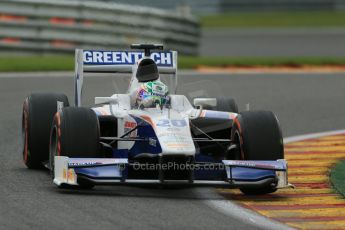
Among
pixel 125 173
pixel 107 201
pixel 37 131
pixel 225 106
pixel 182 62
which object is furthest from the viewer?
pixel 182 62

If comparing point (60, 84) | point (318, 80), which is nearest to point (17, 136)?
point (60, 84)

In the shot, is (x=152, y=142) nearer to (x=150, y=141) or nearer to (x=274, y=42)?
(x=150, y=141)

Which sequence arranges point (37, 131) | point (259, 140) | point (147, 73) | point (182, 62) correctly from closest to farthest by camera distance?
point (259, 140) < point (147, 73) < point (37, 131) < point (182, 62)

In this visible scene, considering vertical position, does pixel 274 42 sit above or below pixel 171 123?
above

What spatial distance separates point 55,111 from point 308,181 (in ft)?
8.51

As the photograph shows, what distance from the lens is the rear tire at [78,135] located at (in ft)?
33.7

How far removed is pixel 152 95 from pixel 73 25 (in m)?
12.4

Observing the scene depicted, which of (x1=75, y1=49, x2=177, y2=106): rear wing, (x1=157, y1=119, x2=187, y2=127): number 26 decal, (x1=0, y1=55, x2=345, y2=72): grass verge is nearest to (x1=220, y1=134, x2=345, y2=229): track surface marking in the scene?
(x1=157, y1=119, x2=187, y2=127): number 26 decal

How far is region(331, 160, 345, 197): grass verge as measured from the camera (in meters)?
10.6

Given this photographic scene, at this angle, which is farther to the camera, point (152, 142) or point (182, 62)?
point (182, 62)

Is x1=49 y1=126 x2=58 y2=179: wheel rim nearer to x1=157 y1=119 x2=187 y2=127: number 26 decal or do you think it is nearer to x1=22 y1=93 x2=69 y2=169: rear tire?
x1=22 y1=93 x2=69 y2=169: rear tire

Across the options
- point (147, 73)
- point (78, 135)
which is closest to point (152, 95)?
point (147, 73)

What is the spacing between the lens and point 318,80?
2108 cm

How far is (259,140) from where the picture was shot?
34.3ft
